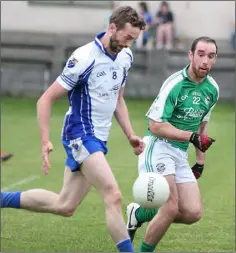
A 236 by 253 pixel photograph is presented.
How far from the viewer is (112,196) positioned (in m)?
8.80

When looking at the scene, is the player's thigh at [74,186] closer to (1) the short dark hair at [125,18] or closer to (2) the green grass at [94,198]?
(2) the green grass at [94,198]

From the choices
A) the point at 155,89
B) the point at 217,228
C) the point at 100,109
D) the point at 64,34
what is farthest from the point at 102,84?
the point at 64,34

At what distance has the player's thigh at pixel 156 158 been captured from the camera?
935 centimetres

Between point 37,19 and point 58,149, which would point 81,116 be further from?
point 37,19

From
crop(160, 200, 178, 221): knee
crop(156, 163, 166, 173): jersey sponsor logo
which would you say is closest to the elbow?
crop(156, 163, 166, 173): jersey sponsor logo

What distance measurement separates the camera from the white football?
341 inches

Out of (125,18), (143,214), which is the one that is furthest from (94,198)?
(125,18)

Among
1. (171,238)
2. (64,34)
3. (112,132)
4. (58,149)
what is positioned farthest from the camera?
(64,34)

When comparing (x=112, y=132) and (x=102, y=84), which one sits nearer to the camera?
(x=102, y=84)

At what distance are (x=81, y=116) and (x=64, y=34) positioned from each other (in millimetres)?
23403

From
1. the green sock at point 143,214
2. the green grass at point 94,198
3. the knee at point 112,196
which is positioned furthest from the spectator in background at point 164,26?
the knee at point 112,196

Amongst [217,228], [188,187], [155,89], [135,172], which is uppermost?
[188,187]

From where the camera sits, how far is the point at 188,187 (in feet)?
30.7

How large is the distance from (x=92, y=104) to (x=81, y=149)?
0.44 metres
